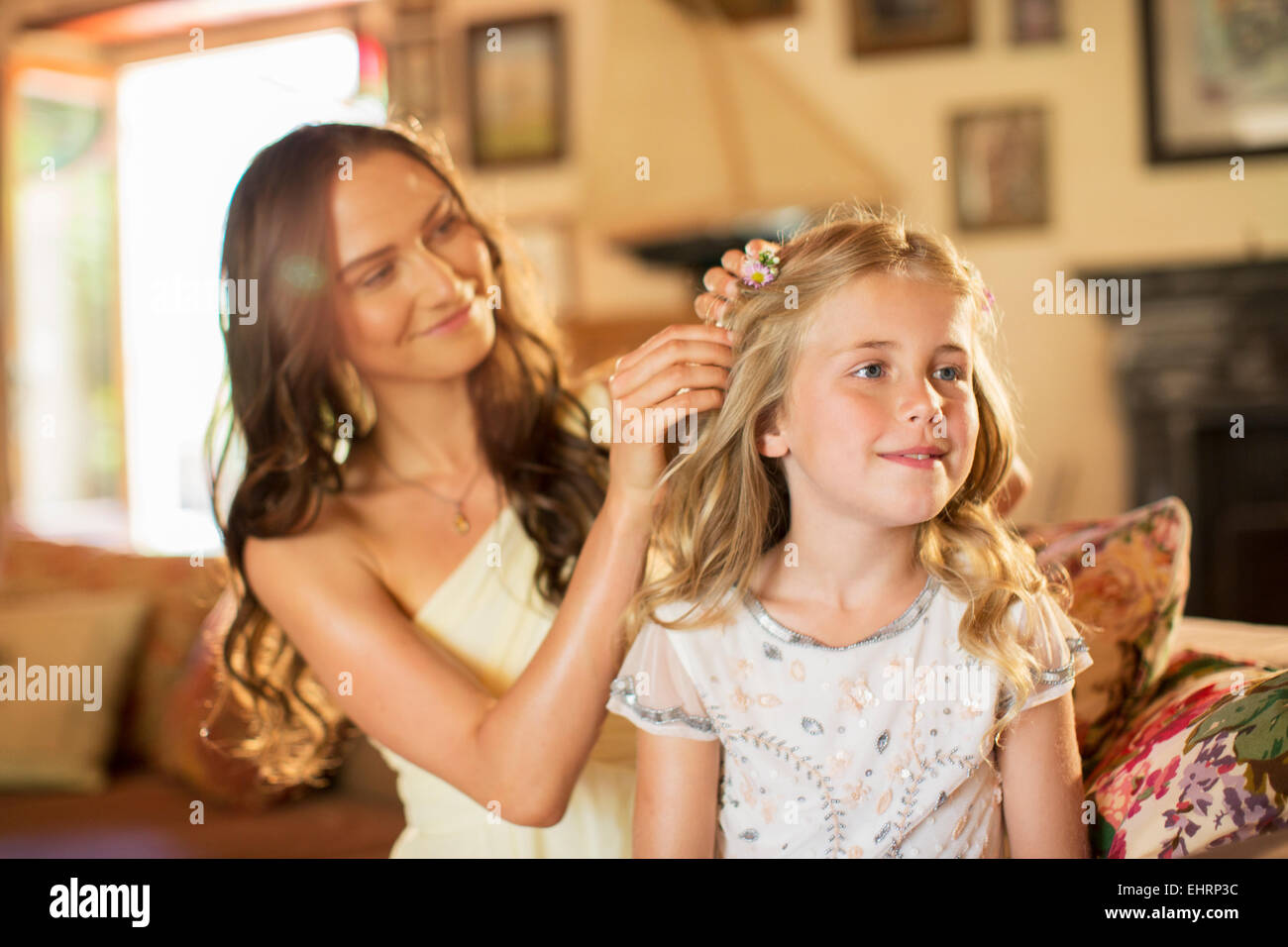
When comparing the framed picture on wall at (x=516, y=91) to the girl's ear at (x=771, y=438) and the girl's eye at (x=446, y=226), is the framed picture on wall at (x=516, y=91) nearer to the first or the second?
the girl's eye at (x=446, y=226)

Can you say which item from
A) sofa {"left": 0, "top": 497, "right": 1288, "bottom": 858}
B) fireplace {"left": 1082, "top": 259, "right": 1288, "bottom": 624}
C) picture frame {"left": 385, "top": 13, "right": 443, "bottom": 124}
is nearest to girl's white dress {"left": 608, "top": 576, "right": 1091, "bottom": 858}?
sofa {"left": 0, "top": 497, "right": 1288, "bottom": 858}

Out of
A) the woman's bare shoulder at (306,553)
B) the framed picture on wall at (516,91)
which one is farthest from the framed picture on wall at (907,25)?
the woman's bare shoulder at (306,553)

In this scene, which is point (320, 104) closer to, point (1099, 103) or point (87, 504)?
point (87, 504)

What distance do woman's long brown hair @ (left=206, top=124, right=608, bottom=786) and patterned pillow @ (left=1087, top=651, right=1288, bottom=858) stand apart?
639 millimetres

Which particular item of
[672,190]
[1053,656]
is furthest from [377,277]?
[672,190]

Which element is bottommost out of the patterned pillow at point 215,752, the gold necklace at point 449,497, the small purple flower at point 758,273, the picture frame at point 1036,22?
the patterned pillow at point 215,752

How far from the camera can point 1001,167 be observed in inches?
151

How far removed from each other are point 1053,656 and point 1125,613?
0.72 feet

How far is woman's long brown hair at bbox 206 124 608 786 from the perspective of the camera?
1.27 metres

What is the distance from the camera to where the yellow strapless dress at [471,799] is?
1.30 m

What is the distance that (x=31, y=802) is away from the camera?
7.23 feet

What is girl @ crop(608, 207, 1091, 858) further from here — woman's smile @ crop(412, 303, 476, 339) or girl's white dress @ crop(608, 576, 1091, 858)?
woman's smile @ crop(412, 303, 476, 339)

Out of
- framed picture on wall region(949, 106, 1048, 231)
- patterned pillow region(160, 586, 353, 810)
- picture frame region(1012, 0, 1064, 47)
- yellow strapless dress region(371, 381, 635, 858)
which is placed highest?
picture frame region(1012, 0, 1064, 47)

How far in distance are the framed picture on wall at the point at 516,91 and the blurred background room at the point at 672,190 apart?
0.01 meters
